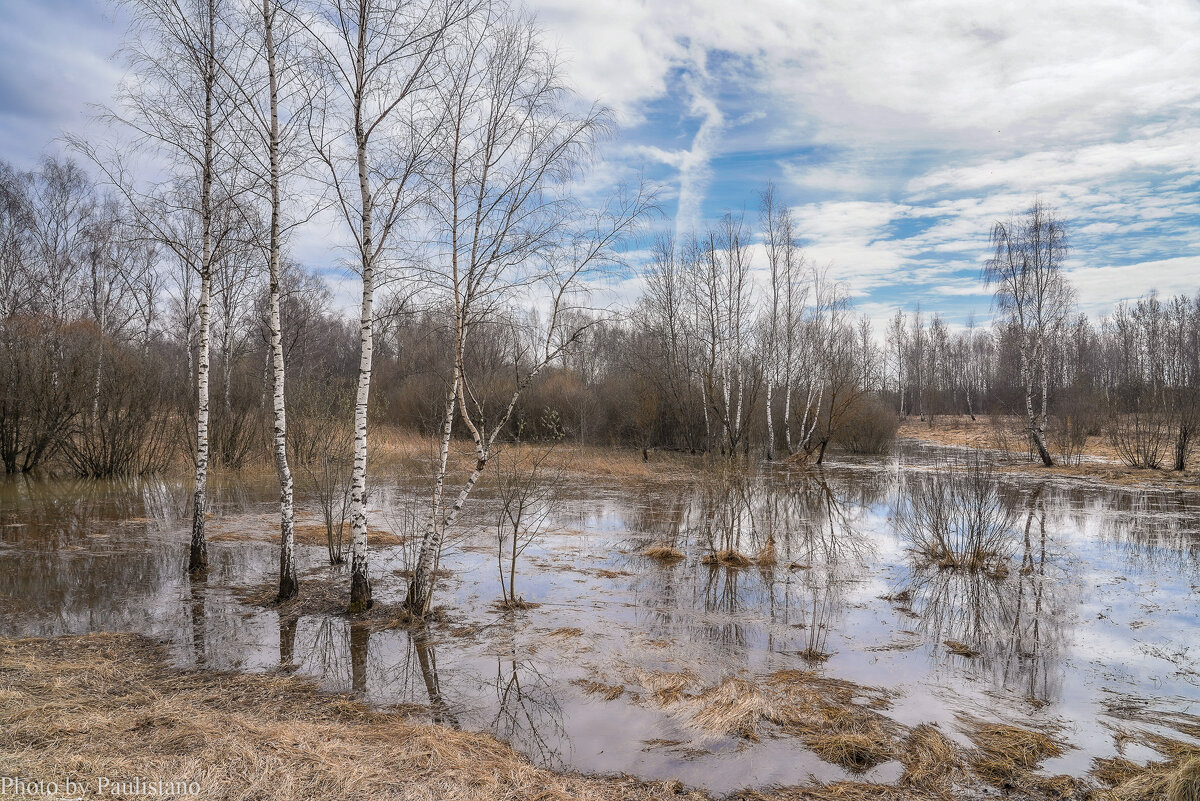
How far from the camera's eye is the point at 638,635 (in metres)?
7.63

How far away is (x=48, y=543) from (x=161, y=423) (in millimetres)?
9409

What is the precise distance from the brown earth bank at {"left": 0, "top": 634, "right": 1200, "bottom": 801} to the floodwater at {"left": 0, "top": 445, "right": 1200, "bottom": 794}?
0.85ft

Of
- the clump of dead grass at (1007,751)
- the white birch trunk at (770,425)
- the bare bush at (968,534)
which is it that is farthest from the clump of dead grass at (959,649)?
the white birch trunk at (770,425)

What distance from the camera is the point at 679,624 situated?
26.4 feet

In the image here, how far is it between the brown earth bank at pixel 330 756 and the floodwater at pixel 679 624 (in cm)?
26

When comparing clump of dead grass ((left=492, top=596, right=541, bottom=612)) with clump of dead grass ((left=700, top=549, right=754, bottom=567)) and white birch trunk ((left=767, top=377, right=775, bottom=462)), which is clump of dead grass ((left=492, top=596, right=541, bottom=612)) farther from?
white birch trunk ((left=767, top=377, right=775, bottom=462))

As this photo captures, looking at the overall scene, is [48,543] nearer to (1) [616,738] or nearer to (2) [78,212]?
(1) [616,738]

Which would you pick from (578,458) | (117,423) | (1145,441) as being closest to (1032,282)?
(1145,441)

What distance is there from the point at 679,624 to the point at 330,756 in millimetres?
4575

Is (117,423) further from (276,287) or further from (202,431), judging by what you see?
(276,287)

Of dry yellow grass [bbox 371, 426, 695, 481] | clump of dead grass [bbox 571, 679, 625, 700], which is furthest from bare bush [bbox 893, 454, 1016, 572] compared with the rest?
dry yellow grass [bbox 371, 426, 695, 481]

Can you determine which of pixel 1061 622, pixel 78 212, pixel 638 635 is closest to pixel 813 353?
pixel 1061 622

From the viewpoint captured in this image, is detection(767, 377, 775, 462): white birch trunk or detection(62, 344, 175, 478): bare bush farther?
detection(767, 377, 775, 462): white birch trunk

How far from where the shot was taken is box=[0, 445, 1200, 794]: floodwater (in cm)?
548
